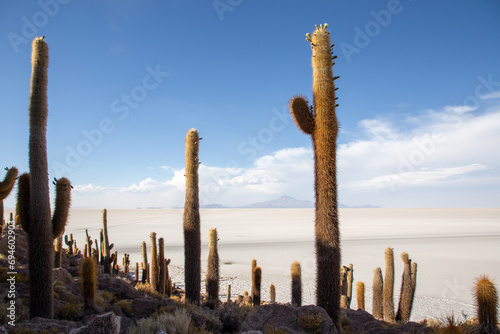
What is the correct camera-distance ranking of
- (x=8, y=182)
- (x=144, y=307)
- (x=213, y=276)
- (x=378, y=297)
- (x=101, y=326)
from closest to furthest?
(x=101, y=326), (x=8, y=182), (x=144, y=307), (x=378, y=297), (x=213, y=276)

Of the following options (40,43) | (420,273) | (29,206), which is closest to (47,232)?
(29,206)

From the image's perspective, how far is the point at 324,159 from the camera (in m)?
8.33

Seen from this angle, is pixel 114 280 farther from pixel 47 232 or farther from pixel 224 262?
pixel 224 262

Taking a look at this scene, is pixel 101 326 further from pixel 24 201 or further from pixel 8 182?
pixel 8 182

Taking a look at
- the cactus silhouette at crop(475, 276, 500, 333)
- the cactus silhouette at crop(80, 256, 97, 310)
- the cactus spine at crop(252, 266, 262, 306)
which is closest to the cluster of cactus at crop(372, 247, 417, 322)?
the cactus spine at crop(252, 266, 262, 306)

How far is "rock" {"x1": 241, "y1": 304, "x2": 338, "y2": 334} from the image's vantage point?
6.64m

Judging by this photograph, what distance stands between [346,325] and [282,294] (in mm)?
9360

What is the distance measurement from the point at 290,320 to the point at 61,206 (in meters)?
6.10

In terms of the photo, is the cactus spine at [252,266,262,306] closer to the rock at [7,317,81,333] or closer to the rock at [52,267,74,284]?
the rock at [52,267,74,284]

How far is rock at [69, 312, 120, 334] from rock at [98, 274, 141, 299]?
26.1ft

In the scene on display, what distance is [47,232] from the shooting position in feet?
25.1

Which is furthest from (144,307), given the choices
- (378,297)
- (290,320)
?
(378,297)

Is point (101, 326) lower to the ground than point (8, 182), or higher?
lower

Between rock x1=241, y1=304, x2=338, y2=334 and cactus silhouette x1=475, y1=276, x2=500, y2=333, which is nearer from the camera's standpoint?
rock x1=241, y1=304, x2=338, y2=334
